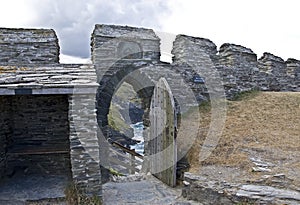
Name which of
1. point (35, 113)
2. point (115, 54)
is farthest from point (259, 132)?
point (35, 113)

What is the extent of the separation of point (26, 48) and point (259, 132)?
6.12 m

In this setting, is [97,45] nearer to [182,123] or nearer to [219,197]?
[182,123]

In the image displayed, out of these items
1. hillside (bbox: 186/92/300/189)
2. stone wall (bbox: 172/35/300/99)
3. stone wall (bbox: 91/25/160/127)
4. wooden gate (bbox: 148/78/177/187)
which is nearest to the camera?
hillside (bbox: 186/92/300/189)

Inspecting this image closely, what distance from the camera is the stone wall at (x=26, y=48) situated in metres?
7.98

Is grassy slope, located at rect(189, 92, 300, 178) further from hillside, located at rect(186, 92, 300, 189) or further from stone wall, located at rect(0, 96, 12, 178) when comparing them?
stone wall, located at rect(0, 96, 12, 178)

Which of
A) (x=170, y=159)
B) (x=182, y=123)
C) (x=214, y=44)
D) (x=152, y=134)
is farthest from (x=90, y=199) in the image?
(x=214, y=44)

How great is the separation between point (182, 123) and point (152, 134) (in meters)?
0.87

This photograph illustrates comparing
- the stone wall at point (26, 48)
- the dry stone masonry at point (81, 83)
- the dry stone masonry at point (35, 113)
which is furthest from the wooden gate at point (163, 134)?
the stone wall at point (26, 48)

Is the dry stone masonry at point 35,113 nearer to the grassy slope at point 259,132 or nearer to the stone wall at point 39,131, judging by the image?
the stone wall at point 39,131

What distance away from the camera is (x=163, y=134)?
310 inches

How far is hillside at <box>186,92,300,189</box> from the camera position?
6250 mm

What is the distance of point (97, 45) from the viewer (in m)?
8.22

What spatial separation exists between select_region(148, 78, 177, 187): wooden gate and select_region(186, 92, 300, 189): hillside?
549 mm

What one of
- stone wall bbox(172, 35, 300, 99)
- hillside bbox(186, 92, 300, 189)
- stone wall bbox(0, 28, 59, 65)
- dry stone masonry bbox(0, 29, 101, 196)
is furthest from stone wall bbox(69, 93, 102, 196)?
stone wall bbox(172, 35, 300, 99)
